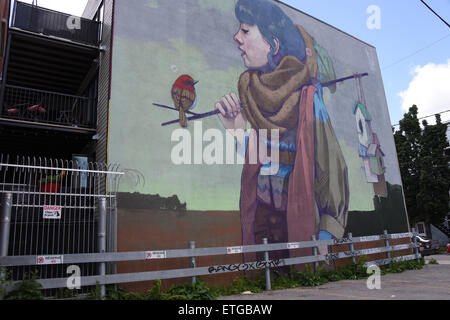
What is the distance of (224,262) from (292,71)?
8.74 metres

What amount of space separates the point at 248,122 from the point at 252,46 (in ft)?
11.0

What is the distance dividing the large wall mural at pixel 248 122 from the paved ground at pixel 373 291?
280 centimetres

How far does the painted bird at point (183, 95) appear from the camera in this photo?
1143 centimetres

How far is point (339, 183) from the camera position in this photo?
619 inches

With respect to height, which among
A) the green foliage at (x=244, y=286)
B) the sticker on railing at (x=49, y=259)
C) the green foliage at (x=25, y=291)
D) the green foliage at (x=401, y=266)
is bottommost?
the green foliage at (x=401, y=266)

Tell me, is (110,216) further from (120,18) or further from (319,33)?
(319,33)

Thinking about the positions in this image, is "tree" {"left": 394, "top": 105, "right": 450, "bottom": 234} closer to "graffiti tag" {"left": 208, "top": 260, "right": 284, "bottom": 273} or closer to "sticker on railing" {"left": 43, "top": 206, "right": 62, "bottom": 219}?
"graffiti tag" {"left": 208, "top": 260, "right": 284, "bottom": 273}

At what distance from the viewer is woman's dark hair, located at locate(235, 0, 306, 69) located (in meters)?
14.4

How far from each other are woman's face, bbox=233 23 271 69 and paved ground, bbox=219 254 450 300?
28.0 ft

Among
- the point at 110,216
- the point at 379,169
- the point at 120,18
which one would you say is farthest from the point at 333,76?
the point at 110,216

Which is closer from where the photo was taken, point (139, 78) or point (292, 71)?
point (139, 78)

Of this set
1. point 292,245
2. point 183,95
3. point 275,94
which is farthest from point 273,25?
point 292,245

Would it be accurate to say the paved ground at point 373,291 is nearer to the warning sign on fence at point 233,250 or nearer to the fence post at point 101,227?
the warning sign on fence at point 233,250

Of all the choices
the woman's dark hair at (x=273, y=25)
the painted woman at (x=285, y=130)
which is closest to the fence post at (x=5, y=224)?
the painted woman at (x=285, y=130)
